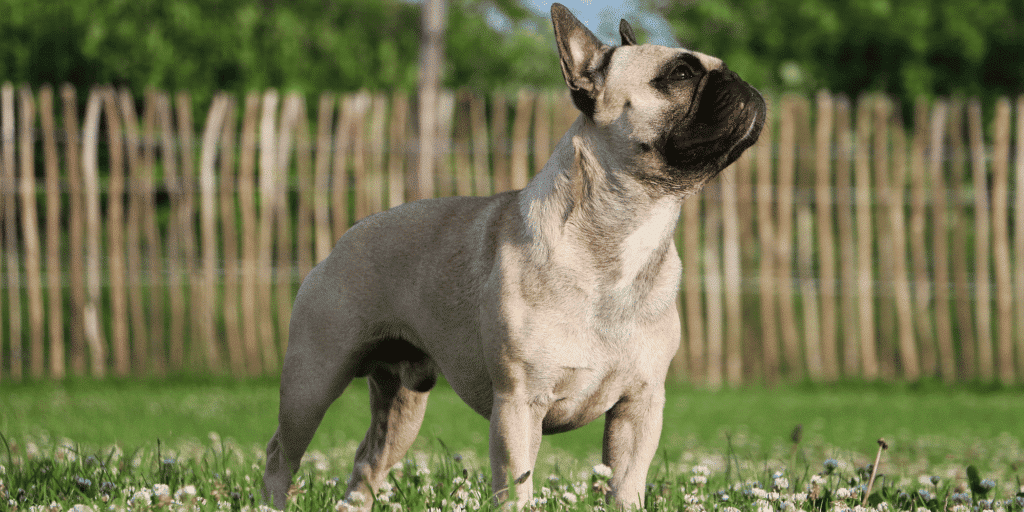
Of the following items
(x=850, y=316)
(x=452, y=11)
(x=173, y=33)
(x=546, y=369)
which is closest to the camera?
(x=546, y=369)

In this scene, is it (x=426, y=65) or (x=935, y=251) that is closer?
(x=935, y=251)

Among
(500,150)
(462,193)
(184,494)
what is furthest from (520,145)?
(184,494)

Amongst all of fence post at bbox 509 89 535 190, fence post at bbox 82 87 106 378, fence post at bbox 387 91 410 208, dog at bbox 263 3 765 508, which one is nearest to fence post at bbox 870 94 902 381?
fence post at bbox 509 89 535 190

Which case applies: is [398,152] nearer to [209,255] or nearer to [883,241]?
[209,255]

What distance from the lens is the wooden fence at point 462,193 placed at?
9172mm

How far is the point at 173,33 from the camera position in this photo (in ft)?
49.1

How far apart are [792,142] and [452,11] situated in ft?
40.2

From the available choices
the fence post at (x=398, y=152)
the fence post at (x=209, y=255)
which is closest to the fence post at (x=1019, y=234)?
the fence post at (x=398, y=152)

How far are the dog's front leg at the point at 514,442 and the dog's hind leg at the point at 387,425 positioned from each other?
85 cm

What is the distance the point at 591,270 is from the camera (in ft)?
10.4

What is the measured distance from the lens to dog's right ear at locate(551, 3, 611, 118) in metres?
3.19

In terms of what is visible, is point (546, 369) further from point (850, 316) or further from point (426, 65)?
point (426, 65)

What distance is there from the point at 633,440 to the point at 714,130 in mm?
1096

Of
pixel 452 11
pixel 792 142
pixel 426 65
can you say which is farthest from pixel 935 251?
pixel 452 11
